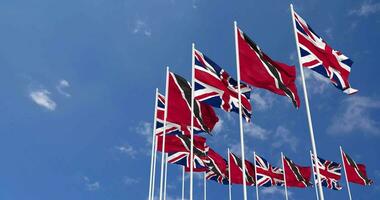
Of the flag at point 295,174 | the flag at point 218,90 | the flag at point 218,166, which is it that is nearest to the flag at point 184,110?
the flag at point 218,90

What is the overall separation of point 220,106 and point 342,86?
5.56 meters

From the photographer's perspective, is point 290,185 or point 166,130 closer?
point 166,130

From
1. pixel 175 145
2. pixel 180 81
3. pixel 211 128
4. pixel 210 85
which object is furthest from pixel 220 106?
pixel 175 145

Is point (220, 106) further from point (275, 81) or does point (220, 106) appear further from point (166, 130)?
point (166, 130)

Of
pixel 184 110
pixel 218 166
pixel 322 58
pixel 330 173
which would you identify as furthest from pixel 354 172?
pixel 322 58

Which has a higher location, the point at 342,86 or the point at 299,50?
the point at 299,50

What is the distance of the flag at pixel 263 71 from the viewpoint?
53.4 ft

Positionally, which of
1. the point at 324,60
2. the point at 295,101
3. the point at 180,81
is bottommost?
the point at 295,101

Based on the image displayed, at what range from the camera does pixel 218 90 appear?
1911 cm

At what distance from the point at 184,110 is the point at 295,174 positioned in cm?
1699

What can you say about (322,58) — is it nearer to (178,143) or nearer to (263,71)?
(263,71)

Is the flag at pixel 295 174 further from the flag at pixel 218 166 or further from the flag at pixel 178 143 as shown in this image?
the flag at pixel 178 143

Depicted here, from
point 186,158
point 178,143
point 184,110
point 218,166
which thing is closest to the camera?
point 184,110

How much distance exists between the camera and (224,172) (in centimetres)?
3216
